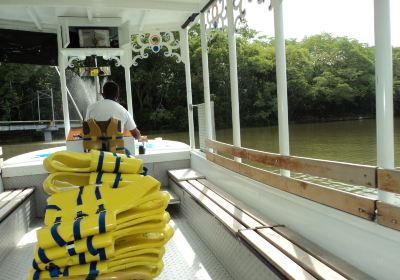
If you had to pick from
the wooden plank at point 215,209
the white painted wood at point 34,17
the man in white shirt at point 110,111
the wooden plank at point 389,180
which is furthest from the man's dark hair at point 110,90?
the wooden plank at point 389,180

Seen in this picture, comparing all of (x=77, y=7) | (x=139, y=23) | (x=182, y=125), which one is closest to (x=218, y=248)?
Result: (x=77, y=7)

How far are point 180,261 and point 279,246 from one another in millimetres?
1215

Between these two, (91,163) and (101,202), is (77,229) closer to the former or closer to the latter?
(101,202)

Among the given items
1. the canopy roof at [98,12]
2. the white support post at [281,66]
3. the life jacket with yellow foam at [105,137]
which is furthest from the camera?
the canopy roof at [98,12]

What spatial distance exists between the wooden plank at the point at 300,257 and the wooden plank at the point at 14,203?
7.66ft

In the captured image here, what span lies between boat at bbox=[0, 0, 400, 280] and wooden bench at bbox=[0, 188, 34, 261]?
0.01 m

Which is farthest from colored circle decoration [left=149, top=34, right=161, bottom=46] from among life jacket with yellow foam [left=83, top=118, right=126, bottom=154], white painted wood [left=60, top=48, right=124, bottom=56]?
life jacket with yellow foam [left=83, top=118, right=126, bottom=154]

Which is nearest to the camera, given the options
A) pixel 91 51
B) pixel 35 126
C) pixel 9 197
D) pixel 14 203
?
pixel 14 203

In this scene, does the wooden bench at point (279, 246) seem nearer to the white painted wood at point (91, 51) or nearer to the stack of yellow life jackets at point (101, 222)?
the stack of yellow life jackets at point (101, 222)

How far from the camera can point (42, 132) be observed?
25375mm

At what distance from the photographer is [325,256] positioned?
2117 millimetres

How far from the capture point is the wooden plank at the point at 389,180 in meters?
1.72

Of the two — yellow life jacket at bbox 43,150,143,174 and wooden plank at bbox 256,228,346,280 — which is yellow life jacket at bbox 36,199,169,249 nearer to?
yellow life jacket at bbox 43,150,143,174

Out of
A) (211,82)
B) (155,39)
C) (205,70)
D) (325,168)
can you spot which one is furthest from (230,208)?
(211,82)
